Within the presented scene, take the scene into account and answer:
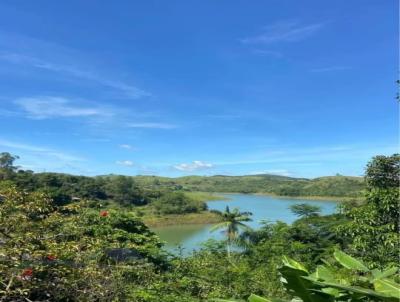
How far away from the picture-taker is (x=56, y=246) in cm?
636

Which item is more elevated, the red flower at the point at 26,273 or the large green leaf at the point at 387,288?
the large green leaf at the point at 387,288

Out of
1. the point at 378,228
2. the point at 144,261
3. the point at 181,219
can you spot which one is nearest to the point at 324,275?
the point at 378,228

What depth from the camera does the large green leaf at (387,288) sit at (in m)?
1.04

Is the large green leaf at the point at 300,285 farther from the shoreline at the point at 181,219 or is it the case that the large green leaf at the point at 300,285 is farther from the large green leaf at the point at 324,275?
the shoreline at the point at 181,219

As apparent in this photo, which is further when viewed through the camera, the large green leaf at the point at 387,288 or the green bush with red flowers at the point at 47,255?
the green bush with red flowers at the point at 47,255

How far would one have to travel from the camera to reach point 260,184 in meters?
151

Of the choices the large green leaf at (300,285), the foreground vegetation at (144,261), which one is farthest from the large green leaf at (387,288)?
the large green leaf at (300,285)

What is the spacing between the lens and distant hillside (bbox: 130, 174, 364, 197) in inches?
3808

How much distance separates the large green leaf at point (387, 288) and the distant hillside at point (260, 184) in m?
84.8

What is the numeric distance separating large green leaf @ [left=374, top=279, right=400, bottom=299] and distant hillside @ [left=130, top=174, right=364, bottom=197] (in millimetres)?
84788

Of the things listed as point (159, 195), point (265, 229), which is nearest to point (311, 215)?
point (265, 229)

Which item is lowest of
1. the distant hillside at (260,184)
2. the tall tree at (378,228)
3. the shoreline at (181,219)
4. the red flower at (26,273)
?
the shoreline at (181,219)

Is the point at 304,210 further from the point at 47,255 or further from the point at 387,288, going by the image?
the point at 387,288

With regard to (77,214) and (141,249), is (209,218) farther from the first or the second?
(77,214)
